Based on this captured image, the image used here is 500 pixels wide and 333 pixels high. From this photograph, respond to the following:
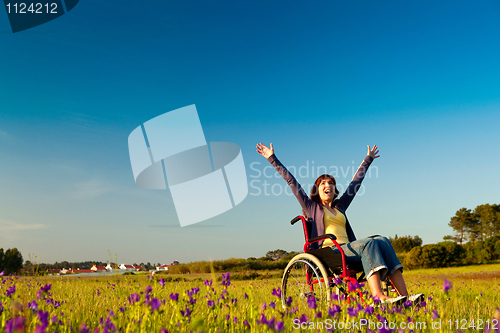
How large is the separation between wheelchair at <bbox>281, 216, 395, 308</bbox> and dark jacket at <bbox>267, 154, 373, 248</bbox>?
0.25 metres

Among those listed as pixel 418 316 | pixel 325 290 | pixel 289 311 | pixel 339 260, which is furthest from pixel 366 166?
pixel 289 311

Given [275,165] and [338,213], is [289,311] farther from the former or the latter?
[275,165]

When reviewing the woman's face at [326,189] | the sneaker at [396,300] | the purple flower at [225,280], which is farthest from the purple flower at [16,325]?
the woman's face at [326,189]

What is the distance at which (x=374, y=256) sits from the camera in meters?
3.42

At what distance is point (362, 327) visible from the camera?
7.18ft

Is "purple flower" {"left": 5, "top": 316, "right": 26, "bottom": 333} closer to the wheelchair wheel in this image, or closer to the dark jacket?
the wheelchair wheel

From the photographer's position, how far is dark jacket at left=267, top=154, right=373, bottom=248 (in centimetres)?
451

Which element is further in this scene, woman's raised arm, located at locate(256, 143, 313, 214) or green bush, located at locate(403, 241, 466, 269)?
green bush, located at locate(403, 241, 466, 269)

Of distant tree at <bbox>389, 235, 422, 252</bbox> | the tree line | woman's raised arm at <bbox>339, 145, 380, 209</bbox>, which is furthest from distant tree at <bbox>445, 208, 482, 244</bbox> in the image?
woman's raised arm at <bbox>339, 145, 380, 209</bbox>

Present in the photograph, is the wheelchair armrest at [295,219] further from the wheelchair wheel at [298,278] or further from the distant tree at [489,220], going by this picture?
the distant tree at [489,220]

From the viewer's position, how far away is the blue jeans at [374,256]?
3371mm

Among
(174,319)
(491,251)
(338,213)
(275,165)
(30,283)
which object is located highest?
(275,165)

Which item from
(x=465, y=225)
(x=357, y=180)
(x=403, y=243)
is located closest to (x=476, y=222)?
(x=465, y=225)

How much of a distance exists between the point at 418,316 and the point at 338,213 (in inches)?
87.2
